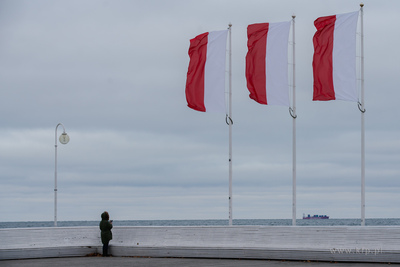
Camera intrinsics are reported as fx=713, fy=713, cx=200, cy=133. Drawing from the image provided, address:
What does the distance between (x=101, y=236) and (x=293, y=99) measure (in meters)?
9.35

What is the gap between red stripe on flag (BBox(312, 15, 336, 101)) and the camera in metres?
27.2

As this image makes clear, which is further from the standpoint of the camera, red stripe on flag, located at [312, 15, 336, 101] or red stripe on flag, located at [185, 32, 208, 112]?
red stripe on flag, located at [185, 32, 208, 112]

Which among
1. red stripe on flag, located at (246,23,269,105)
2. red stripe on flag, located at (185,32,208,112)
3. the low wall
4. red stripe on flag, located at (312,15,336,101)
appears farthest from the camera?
red stripe on flag, located at (185,32,208,112)

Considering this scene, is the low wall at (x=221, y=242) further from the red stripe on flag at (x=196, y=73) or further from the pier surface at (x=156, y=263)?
the red stripe on flag at (x=196, y=73)

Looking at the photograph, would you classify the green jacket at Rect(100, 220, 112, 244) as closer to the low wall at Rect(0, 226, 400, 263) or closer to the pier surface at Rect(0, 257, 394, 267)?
the low wall at Rect(0, 226, 400, 263)

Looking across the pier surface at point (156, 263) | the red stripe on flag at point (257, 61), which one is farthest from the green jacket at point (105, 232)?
the red stripe on flag at point (257, 61)

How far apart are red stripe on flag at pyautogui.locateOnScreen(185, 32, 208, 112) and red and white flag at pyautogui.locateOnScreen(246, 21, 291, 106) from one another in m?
2.22

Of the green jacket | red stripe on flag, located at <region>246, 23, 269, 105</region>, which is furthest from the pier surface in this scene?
red stripe on flag, located at <region>246, 23, 269, 105</region>

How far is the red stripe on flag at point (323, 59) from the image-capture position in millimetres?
27188

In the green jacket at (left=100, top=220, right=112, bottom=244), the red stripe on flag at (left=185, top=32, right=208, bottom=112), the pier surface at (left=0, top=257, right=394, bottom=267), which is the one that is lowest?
the pier surface at (left=0, top=257, right=394, bottom=267)

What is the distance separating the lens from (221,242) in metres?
25.5

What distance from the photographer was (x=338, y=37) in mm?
27375

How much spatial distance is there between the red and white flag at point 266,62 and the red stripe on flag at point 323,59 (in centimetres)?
158

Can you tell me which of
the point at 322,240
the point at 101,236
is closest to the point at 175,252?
the point at 101,236
